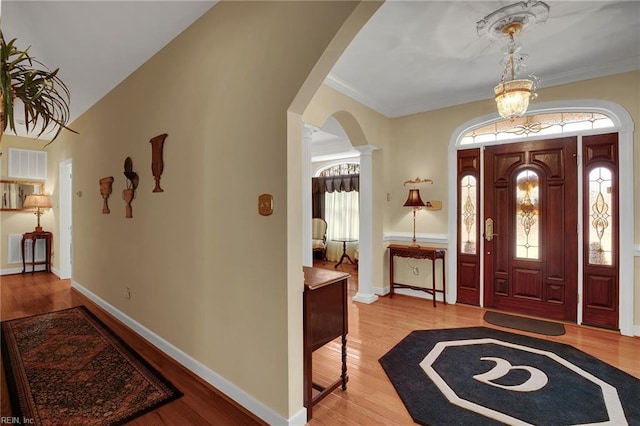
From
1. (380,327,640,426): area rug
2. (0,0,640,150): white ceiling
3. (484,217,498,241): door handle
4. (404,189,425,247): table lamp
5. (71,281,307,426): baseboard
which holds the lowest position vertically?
(380,327,640,426): area rug

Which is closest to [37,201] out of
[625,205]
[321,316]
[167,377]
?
[167,377]

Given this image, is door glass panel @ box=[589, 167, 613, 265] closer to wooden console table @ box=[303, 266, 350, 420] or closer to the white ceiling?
the white ceiling

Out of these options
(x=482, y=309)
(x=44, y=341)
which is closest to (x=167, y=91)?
(x=44, y=341)

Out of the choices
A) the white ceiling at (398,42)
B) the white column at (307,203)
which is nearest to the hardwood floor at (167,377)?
the white column at (307,203)

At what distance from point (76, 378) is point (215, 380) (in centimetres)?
117

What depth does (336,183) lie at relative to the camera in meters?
7.71

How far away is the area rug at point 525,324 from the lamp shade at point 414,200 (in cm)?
168

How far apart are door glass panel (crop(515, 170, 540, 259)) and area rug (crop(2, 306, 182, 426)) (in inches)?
165

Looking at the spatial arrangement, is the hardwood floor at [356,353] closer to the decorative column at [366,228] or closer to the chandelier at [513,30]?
the decorative column at [366,228]

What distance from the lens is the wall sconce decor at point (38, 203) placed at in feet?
19.6

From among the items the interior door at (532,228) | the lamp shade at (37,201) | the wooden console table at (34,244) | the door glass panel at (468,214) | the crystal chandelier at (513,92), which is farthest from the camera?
the wooden console table at (34,244)

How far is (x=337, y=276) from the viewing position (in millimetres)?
2289

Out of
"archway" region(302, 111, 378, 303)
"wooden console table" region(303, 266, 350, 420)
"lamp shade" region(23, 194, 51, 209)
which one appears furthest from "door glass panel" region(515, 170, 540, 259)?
"lamp shade" region(23, 194, 51, 209)

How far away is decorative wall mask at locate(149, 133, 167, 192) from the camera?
2873 mm
